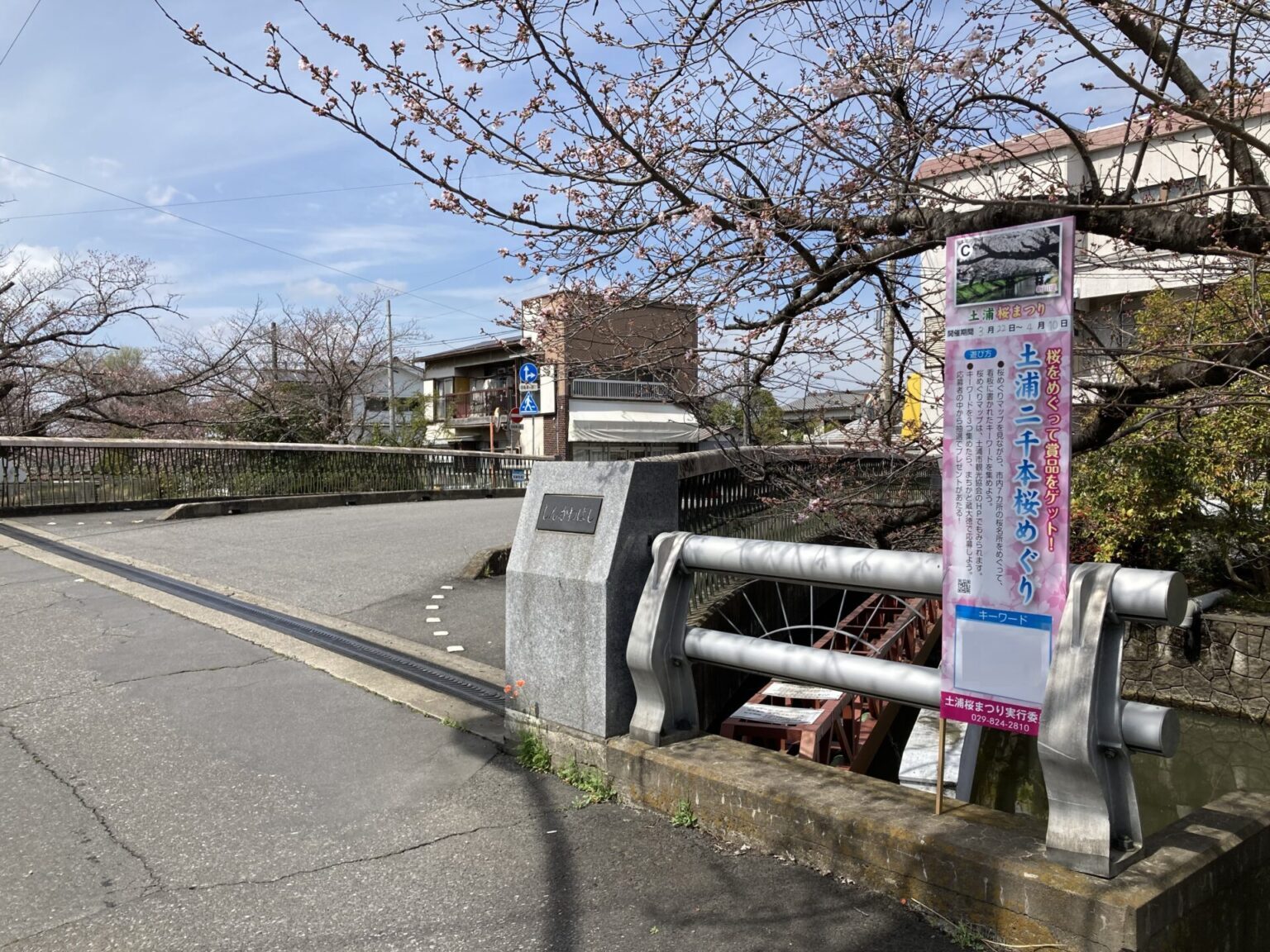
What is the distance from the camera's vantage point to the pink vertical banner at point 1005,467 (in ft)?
9.09

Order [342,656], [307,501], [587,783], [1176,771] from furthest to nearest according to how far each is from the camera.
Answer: [307,501] < [1176,771] < [342,656] < [587,783]

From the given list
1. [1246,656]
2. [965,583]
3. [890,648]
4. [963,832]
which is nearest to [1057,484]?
[965,583]

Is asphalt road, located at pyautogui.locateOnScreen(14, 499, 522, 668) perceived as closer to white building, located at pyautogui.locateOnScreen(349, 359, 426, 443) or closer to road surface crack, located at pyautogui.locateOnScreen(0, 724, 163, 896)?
road surface crack, located at pyautogui.locateOnScreen(0, 724, 163, 896)

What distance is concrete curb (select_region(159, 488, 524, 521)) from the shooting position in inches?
629

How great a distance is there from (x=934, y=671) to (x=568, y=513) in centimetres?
173

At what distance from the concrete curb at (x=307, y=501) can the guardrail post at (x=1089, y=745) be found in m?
15.5

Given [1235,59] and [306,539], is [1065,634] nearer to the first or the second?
[1235,59]

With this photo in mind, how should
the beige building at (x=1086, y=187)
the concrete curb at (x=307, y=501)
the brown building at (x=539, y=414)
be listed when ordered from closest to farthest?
1. the beige building at (x=1086, y=187)
2. the concrete curb at (x=307, y=501)
3. the brown building at (x=539, y=414)

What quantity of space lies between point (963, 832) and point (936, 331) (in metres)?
3.53

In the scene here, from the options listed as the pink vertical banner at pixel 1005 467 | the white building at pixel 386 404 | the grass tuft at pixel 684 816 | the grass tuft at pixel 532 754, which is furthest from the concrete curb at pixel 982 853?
the white building at pixel 386 404

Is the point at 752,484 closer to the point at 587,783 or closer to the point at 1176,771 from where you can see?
the point at 587,783

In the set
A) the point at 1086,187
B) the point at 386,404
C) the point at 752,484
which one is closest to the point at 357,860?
the point at 1086,187

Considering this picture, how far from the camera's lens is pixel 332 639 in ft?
23.1

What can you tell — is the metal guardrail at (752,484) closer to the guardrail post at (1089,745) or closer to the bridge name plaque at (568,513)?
the bridge name plaque at (568,513)
